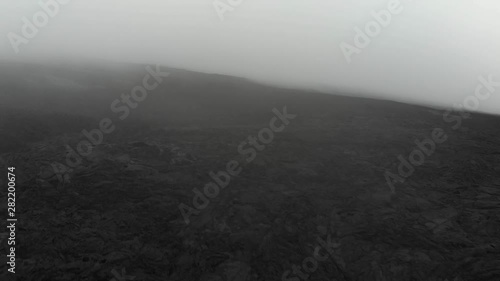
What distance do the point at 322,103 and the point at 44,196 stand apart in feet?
50.3

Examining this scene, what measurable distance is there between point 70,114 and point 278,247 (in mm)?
11944

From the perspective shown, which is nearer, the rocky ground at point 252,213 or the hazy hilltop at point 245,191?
the rocky ground at point 252,213

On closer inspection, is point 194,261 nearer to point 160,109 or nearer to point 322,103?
point 160,109

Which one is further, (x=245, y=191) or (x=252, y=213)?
(x=245, y=191)

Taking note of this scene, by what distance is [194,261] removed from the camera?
823 cm

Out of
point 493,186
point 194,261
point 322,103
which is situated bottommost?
point 194,261

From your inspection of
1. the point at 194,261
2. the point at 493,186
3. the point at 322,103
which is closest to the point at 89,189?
the point at 194,261

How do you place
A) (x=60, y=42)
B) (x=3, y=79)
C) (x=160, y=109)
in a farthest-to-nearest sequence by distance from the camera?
(x=60, y=42), (x=3, y=79), (x=160, y=109)

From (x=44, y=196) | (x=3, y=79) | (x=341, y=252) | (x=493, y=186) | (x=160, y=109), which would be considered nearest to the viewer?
(x=341, y=252)

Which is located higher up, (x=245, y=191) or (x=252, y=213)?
(x=245, y=191)

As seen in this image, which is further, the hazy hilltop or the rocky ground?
the hazy hilltop

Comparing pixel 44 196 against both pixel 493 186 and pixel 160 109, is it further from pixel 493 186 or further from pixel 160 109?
pixel 493 186

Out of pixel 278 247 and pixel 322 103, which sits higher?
pixel 322 103

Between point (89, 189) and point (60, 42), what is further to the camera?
point (60, 42)
